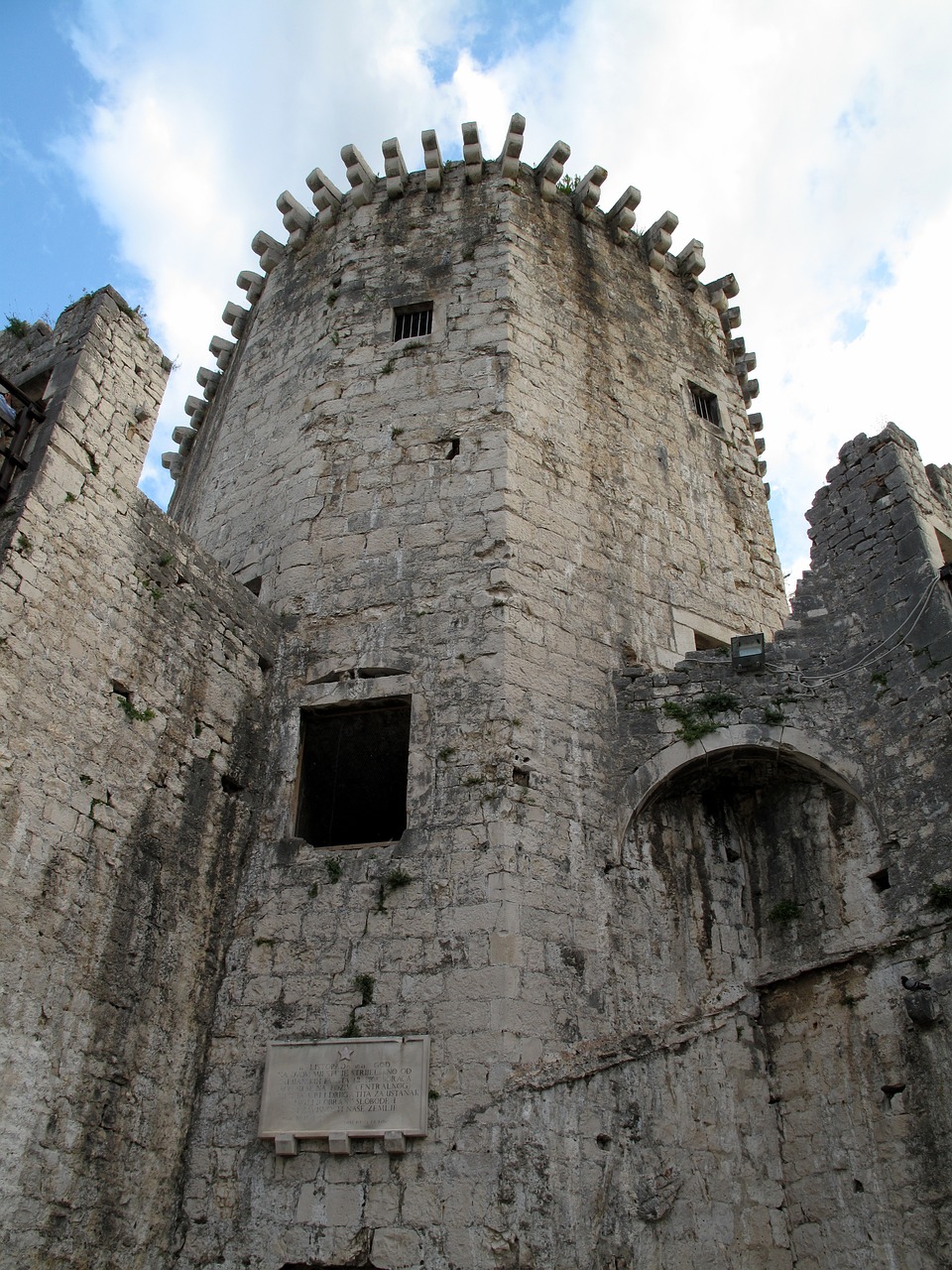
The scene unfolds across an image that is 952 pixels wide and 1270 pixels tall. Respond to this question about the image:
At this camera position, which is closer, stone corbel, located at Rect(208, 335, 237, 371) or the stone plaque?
the stone plaque

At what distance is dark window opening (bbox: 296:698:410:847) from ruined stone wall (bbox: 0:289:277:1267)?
0.53 m

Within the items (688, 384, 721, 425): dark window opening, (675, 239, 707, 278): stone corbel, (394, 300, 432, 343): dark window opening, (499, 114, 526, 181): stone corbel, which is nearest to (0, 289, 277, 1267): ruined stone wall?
(394, 300, 432, 343): dark window opening

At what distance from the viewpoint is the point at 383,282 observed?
12414 millimetres

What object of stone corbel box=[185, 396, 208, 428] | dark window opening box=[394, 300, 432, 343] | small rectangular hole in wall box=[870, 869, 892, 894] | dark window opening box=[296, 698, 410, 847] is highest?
stone corbel box=[185, 396, 208, 428]

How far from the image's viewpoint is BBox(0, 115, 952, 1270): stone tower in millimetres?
7027

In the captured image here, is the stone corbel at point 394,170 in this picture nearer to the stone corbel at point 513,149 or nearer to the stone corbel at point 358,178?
the stone corbel at point 358,178

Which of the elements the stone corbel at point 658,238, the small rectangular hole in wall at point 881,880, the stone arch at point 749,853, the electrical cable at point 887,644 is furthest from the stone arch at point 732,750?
the stone corbel at point 658,238

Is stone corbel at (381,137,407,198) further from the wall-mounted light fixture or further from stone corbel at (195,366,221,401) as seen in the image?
the wall-mounted light fixture

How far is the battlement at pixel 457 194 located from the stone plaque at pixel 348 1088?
28.4 ft

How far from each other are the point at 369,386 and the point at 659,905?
627 centimetres

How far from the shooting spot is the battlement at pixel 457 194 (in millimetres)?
13219

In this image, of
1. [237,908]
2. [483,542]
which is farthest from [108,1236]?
[483,542]

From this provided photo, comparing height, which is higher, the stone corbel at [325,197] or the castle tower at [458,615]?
the stone corbel at [325,197]

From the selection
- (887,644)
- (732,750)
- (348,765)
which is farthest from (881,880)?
(348,765)
